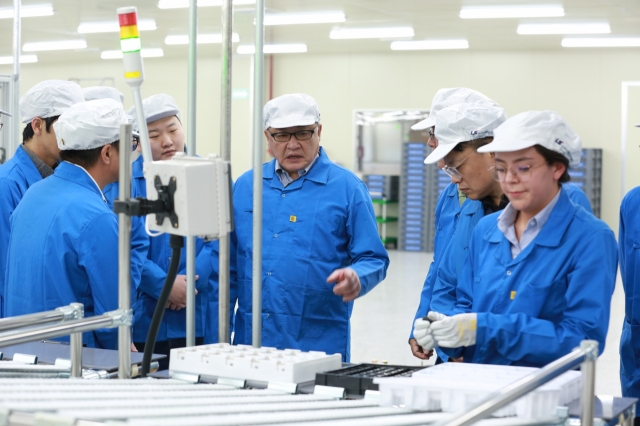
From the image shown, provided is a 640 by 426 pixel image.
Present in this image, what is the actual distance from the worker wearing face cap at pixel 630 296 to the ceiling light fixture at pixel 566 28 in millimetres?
7897

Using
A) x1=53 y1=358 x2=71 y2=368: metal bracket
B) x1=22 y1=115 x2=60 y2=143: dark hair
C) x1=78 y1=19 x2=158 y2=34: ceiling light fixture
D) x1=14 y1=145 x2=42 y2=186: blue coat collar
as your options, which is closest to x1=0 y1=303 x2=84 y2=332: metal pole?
x1=53 y1=358 x2=71 y2=368: metal bracket

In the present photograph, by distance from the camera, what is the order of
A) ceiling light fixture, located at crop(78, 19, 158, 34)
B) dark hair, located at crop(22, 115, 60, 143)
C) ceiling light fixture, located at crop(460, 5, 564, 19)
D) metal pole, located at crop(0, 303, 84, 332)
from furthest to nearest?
ceiling light fixture, located at crop(78, 19, 158, 34) < ceiling light fixture, located at crop(460, 5, 564, 19) < dark hair, located at crop(22, 115, 60, 143) < metal pole, located at crop(0, 303, 84, 332)

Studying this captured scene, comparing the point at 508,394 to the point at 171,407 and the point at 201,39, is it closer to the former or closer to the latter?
the point at 171,407

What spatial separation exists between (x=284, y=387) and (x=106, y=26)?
33.7 feet

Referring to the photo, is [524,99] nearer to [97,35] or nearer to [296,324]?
[97,35]

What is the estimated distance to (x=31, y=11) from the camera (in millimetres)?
9875

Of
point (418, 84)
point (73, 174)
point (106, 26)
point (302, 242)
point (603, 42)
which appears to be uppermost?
point (106, 26)

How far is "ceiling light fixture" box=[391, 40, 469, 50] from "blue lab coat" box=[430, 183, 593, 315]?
9488 mm

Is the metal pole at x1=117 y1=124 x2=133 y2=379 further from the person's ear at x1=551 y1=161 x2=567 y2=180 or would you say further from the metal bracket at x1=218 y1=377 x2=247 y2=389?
the person's ear at x1=551 y1=161 x2=567 y2=180

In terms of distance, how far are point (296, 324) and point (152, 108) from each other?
0.99m

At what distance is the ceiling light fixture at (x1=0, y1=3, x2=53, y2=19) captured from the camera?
964 centimetres

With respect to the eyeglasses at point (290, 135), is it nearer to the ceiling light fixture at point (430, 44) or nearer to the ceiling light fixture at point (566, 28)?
the ceiling light fixture at point (566, 28)

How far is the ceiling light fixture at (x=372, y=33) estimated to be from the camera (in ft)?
35.6

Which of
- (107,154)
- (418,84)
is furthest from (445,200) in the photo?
(418,84)
